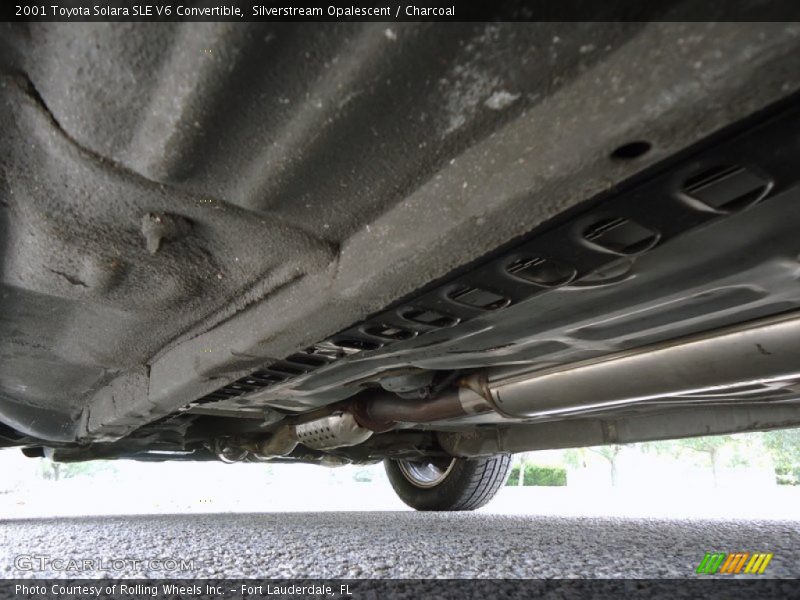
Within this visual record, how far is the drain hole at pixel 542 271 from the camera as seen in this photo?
0.56 metres

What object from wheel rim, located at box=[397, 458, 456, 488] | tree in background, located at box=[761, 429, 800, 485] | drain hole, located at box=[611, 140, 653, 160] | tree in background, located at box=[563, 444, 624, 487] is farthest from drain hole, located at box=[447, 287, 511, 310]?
tree in background, located at box=[563, 444, 624, 487]

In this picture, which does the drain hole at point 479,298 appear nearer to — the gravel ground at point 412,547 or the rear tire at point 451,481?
the gravel ground at point 412,547

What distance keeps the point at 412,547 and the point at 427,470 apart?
5.08 feet

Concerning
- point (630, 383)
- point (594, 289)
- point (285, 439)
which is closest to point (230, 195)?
point (594, 289)

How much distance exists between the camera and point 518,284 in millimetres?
593

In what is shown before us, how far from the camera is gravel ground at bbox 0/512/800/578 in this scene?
3.21 feet

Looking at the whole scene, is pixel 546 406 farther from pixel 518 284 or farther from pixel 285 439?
pixel 285 439

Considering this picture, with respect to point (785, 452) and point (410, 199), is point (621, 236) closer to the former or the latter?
point (410, 199)

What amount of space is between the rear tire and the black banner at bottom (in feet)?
5.14

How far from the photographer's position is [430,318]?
2.33ft

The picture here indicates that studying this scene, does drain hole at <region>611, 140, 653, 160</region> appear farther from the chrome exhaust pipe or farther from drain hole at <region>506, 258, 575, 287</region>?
the chrome exhaust pipe

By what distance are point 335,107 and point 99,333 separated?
87 centimetres

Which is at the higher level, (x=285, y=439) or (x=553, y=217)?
(x=553, y=217)
